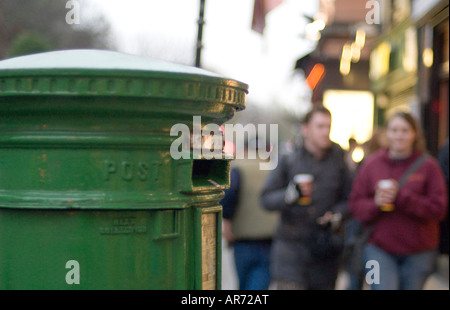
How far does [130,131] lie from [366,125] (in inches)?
729

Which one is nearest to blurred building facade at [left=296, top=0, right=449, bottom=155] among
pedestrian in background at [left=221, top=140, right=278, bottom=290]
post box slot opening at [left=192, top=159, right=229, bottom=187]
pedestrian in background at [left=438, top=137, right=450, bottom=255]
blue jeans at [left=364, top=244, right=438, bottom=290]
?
pedestrian in background at [left=438, top=137, right=450, bottom=255]

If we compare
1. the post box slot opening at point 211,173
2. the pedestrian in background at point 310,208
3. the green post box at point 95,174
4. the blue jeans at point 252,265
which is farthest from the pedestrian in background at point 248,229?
the green post box at point 95,174

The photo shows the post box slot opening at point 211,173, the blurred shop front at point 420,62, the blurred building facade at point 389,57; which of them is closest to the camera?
the post box slot opening at point 211,173

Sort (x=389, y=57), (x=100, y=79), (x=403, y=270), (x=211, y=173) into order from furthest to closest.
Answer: (x=389, y=57) → (x=403, y=270) → (x=211, y=173) → (x=100, y=79)

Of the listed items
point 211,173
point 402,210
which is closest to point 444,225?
point 402,210

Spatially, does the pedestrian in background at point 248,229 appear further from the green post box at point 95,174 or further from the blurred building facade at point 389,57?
the blurred building facade at point 389,57

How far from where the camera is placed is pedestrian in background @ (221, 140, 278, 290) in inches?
219

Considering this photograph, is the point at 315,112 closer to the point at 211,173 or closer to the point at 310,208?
the point at 310,208

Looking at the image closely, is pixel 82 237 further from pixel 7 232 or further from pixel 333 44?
pixel 333 44

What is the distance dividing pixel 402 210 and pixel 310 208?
685 mm

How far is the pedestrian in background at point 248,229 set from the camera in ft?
18.2

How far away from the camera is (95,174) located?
2.08m

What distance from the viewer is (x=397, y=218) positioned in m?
4.93
